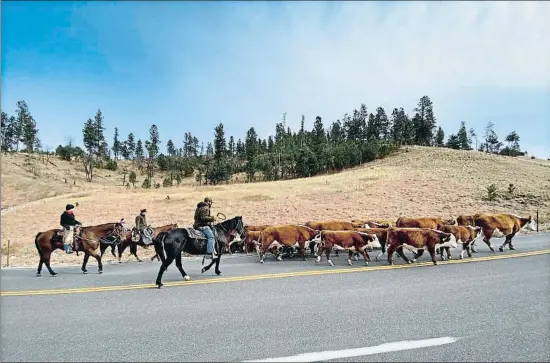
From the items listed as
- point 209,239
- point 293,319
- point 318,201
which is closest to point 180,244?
point 209,239

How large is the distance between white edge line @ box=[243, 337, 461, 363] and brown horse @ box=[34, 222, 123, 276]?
9.14 metres

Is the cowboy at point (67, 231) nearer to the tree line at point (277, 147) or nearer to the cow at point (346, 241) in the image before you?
the cow at point (346, 241)

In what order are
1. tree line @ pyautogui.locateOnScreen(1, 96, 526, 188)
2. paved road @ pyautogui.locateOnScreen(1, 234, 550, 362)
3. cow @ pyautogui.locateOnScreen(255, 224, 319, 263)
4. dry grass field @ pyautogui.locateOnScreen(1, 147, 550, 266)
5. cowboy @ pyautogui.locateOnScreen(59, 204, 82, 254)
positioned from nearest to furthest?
paved road @ pyautogui.locateOnScreen(1, 234, 550, 362) → cowboy @ pyautogui.locateOnScreen(59, 204, 82, 254) → cow @ pyautogui.locateOnScreen(255, 224, 319, 263) → dry grass field @ pyautogui.locateOnScreen(1, 147, 550, 266) → tree line @ pyautogui.locateOnScreen(1, 96, 526, 188)

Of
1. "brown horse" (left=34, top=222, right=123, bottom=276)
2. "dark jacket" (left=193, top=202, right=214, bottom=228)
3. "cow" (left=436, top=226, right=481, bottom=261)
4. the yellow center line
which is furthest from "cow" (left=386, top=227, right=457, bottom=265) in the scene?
"brown horse" (left=34, top=222, right=123, bottom=276)

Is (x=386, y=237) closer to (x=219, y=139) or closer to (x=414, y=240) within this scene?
(x=414, y=240)

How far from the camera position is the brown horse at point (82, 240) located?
1140 centimetres

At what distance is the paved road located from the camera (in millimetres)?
4934

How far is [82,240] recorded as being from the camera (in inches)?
460

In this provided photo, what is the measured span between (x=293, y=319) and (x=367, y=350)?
1610mm

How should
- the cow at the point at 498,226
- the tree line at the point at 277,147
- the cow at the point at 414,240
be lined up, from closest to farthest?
the cow at the point at 414,240 < the cow at the point at 498,226 < the tree line at the point at 277,147

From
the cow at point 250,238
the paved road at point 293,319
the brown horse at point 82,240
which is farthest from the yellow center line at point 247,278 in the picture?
the cow at point 250,238

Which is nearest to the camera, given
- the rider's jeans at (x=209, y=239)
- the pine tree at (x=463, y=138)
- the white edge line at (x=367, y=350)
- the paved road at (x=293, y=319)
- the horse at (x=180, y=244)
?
the white edge line at (x=367, y=350)

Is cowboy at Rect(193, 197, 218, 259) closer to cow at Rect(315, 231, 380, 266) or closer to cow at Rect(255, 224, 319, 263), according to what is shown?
cow at Rect(255, 224, 319, 263)

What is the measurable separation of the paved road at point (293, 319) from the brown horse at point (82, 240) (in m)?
1.60
